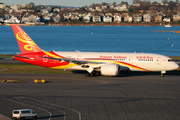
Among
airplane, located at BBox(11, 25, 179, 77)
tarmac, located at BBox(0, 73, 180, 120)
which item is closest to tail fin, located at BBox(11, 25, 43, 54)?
airplane, located at BBox(11, 25, 179, 77)

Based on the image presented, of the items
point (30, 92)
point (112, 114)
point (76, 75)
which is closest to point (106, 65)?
point (76, 75)

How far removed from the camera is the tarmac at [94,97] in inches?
1107

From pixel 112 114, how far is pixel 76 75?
22.8 metres

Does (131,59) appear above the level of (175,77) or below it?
above

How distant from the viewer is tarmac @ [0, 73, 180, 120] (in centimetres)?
2811

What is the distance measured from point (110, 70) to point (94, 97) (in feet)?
41.4

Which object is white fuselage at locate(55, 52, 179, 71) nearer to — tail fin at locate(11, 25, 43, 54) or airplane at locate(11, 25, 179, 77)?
airplane at locate(11, 25, 179, 77)

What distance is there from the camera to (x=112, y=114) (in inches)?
1104

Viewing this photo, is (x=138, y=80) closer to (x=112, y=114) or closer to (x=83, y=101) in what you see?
(x=83, y=101)

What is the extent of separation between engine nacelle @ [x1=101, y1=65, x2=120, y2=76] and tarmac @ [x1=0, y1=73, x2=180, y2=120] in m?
1.01

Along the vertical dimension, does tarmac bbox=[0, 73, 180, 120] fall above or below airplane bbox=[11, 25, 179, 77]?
below

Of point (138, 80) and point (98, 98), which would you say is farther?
point (138, 80)

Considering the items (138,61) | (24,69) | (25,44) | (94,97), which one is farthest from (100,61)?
(24,69)

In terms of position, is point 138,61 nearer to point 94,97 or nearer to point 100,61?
point 100,61
